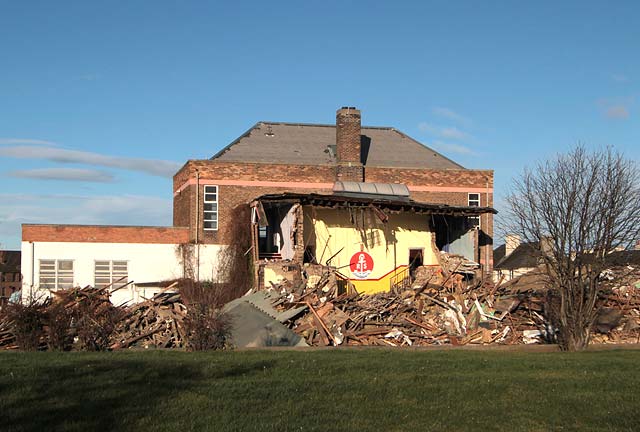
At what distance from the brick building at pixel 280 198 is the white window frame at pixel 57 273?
5 centimetres

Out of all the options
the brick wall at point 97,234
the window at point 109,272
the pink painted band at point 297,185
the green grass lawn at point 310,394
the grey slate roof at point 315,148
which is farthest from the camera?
the grey slate roof at point 315,148

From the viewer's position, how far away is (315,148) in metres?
43.4

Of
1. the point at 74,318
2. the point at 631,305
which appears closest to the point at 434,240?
the point at 631,305

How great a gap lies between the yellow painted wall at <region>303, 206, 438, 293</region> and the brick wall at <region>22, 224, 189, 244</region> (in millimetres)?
9510

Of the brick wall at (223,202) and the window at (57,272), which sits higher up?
the brick wall at (223,202)

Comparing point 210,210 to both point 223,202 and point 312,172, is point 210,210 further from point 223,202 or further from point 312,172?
point 312,172

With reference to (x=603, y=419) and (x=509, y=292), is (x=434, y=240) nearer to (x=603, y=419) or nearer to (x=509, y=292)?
(x=509, y=292)

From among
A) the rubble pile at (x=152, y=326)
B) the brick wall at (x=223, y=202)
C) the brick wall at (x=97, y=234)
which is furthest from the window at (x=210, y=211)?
the rubble pile at (x=152, y=326)

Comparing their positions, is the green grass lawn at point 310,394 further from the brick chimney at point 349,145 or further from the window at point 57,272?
the brick chimney at point 349,145

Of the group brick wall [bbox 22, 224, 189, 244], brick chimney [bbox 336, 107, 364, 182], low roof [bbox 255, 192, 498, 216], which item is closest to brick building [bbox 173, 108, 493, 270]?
brick chimney [bbox 336, 107, 364, 182]

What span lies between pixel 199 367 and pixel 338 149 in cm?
2952

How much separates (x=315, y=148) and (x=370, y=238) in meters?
11.4

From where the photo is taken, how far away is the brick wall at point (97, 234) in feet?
120

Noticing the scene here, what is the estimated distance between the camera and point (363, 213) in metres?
32.8
